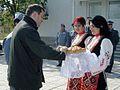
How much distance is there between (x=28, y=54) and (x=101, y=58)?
1121mm

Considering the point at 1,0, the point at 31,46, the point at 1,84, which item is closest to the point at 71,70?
the point at 31,46

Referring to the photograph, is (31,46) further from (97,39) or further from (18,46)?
(97,39)

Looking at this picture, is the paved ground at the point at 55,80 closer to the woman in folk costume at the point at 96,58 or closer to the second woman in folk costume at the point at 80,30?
the second woman in folk costume at the point at 80,30

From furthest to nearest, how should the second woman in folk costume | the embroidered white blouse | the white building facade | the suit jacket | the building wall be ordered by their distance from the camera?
the building wall → the white building facade → the second woman in folk costume → the embroidered white blouse → the suit jacket

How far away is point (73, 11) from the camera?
1798 centimetres

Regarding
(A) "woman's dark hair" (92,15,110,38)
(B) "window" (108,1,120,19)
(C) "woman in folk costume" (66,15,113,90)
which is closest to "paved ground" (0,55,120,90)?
(C) "woman in folk costume" (66,15,113,90)

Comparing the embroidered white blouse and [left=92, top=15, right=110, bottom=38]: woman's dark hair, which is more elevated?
[left=92, top=15, right=110, bottom=38]: woman's dark hair

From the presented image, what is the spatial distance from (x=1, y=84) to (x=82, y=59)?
15.3 ft

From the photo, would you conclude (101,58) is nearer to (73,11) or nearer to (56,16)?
(73,11)

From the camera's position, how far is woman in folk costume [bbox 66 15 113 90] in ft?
13.9

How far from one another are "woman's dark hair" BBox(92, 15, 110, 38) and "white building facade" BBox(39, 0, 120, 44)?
42.2 feet

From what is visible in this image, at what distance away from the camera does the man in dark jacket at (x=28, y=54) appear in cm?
360

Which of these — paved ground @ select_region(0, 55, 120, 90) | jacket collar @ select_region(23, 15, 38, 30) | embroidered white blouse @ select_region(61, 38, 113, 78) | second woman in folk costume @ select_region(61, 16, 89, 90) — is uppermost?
jacket collar @ select_region(23, 15, 38, 30)

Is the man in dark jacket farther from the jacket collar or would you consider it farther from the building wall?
the building wall
